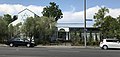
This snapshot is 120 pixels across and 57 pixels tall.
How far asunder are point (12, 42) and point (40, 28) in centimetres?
941

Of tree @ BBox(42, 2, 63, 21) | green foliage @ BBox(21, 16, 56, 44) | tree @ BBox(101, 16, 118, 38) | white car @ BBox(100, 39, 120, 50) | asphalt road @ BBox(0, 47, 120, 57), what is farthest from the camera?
tree @ BBox(42, 2, 63, 21)

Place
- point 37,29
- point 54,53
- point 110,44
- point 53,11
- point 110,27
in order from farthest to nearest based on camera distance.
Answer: point 53,11 → point 37,29 → point 110,27 → point 110,44 → point 54,53

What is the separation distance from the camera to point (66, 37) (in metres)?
67.5

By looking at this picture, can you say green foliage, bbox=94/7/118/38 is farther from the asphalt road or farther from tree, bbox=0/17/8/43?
the asphalt road

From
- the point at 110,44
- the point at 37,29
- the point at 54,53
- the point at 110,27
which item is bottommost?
the point at 54,53

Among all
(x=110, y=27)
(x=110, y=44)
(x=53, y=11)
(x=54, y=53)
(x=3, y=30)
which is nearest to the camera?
(x=54, y=53)

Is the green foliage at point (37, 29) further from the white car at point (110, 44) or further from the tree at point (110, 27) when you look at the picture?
the white car at point (110, 44)

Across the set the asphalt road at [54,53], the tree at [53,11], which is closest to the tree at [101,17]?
the asphalt road at [54,53]

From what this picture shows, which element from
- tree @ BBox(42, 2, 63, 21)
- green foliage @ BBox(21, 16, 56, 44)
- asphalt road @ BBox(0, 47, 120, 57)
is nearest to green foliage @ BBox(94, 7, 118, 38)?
green foliage @ BBox(21, 16, 56, 44)

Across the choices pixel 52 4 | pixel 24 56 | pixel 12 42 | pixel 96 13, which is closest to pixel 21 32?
pixel 12 42

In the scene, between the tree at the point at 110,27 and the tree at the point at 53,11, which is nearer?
the tree at the point at 110,27

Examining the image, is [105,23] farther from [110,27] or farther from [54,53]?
[54,53]

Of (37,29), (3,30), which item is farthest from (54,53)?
(3,30)

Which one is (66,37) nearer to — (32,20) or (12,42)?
(32,20)
